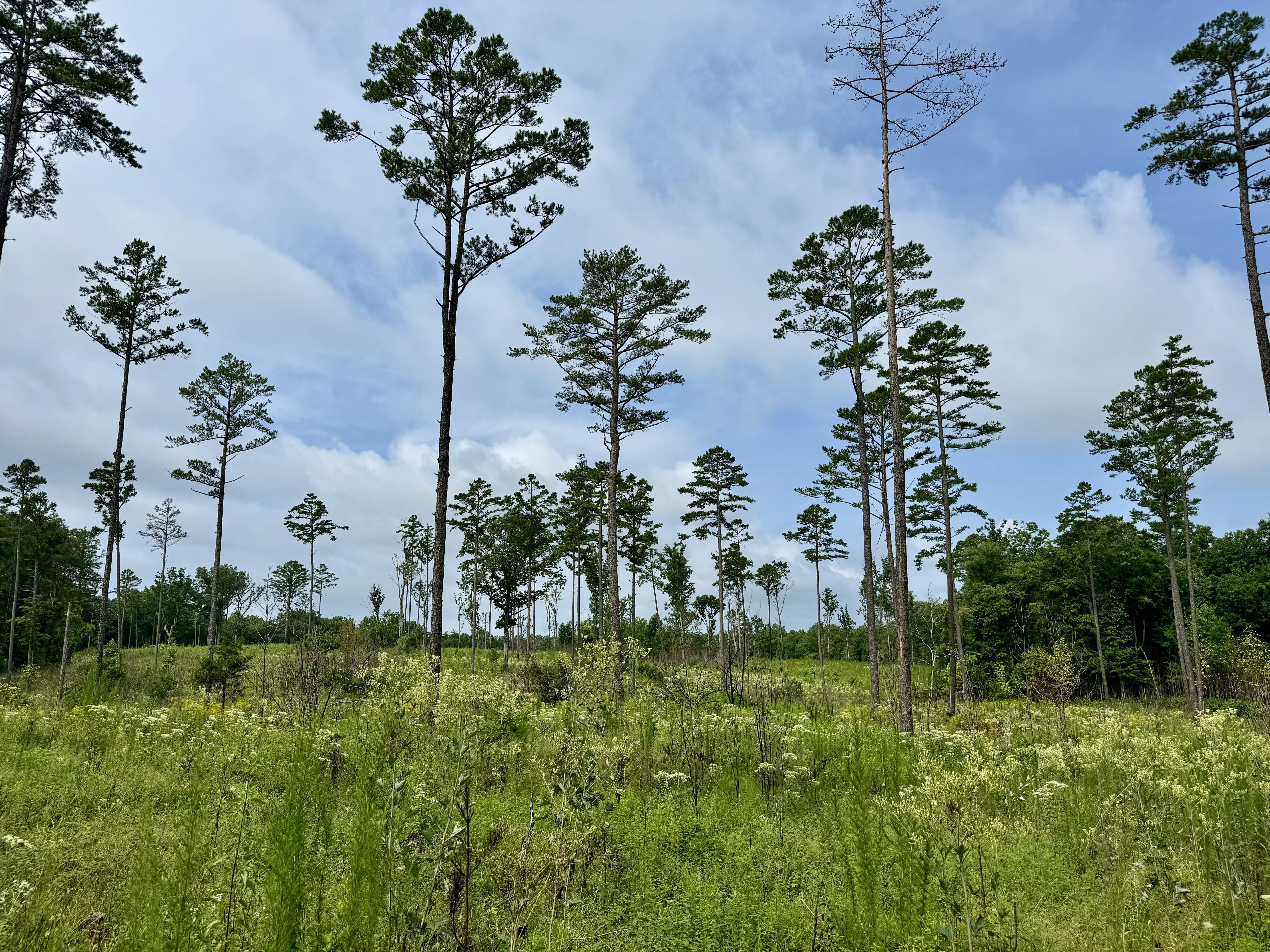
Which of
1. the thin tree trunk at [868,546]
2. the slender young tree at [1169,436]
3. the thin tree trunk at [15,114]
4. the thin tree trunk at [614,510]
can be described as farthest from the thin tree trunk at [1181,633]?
the thin tree trunk at [15,114]

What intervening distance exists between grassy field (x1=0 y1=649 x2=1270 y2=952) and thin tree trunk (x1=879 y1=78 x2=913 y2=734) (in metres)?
2.65

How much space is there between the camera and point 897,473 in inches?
453

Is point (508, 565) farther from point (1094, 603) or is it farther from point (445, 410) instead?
point (1094, 603)

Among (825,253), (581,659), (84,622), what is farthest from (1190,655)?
(84,622)

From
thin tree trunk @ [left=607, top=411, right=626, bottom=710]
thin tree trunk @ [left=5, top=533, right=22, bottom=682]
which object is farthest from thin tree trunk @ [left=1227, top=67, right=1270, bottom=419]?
thin tree trunk @ [left=5, top=533, right=22, bottom=682]

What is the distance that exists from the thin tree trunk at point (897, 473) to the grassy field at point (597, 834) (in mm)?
2648

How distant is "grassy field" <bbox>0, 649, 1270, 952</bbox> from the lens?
8.54 ft

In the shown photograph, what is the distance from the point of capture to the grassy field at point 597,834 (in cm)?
260

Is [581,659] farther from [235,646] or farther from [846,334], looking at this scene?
[846,334]

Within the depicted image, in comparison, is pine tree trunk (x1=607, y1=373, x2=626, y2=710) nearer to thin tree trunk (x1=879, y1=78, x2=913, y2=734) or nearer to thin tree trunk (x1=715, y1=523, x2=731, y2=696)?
thin tree trunk (x1=715, y1=523, x2=731, y2=696)

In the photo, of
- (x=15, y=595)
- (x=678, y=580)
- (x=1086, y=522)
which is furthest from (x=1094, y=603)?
(x=15, y=595)

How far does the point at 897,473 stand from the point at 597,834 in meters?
9.11

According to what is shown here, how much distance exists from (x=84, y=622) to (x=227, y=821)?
52631mm

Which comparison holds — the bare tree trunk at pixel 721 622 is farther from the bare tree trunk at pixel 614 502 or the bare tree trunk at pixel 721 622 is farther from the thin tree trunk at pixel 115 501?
the thin tree trunk at pixel 115 501
